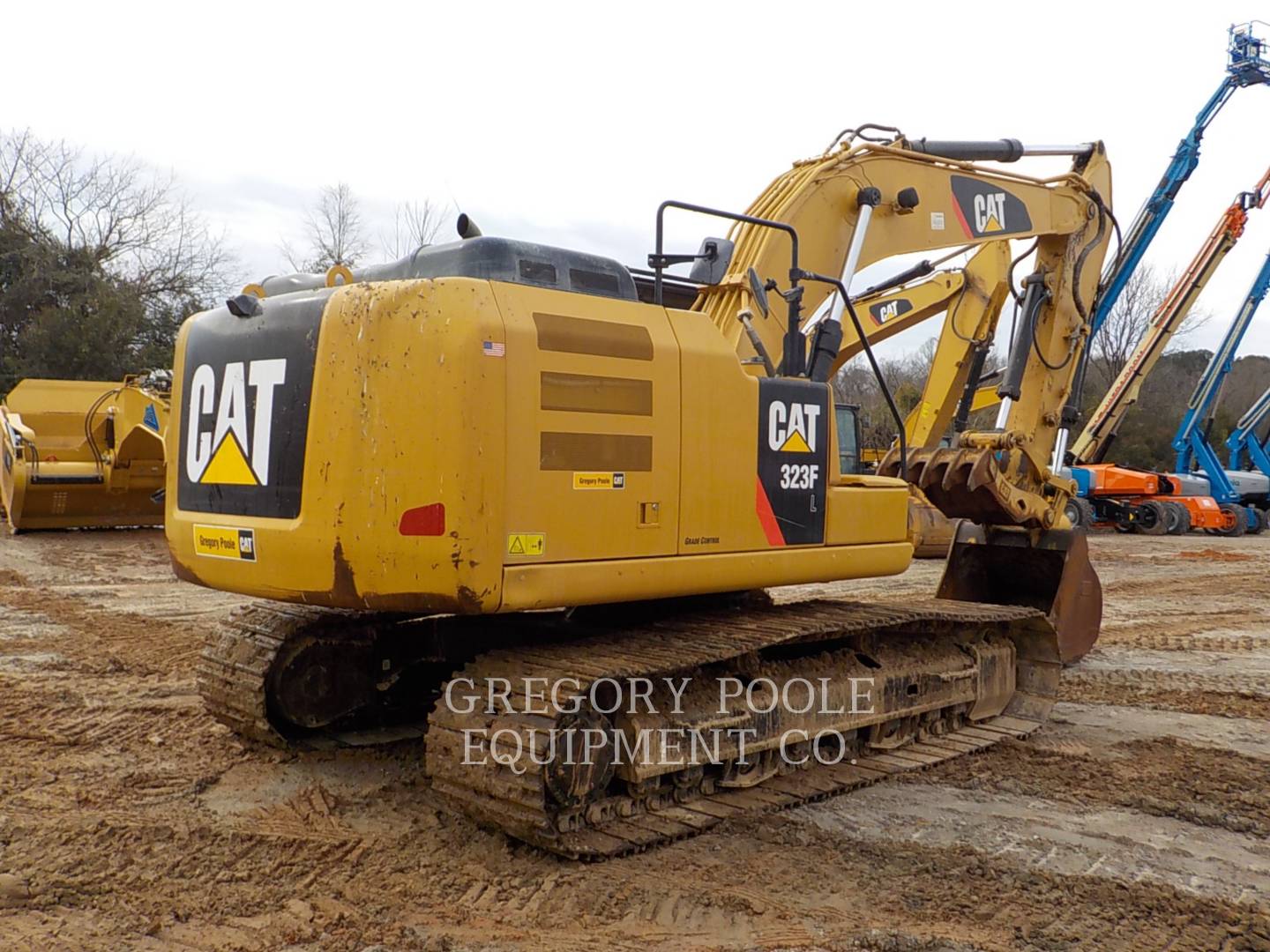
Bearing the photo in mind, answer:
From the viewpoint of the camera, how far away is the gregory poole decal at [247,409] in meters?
3.98

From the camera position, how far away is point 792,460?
4754 mm

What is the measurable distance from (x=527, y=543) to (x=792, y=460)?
1.43 metres

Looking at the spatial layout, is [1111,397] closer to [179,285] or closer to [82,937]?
[82,937]

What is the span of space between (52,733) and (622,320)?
11.1ft

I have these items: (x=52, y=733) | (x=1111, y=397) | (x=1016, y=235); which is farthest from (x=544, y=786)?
(x=1111, y=397)

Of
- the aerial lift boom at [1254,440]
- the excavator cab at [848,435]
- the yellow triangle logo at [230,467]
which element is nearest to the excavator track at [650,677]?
the yellow triangle logo at [230,467]

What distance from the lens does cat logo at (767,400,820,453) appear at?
15.3 feet

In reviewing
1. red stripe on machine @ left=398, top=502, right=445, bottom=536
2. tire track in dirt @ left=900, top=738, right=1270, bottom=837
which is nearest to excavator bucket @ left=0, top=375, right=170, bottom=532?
red stripe on machine @ left=398, top=502, right=445, bottom=536

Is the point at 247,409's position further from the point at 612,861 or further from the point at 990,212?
the point at 990,212

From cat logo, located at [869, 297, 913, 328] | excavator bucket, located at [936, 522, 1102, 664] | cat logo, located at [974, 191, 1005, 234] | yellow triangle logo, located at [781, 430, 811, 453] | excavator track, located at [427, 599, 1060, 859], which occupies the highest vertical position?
cat logo, located at [869, 297, 913, 328]

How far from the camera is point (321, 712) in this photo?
16.5 feet

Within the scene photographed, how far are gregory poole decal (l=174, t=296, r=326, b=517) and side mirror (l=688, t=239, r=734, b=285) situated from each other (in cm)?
190

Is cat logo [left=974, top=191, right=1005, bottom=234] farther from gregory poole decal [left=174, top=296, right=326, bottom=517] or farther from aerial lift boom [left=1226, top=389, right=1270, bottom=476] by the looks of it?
aerial lift boom [left=1226, top=389, right=1270, bottom=476]

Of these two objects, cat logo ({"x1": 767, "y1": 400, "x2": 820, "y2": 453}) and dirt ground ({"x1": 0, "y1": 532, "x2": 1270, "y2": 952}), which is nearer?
dirt ground ({"x1": 0, "y1": 532, "x2": 1270, "y2": 952})
